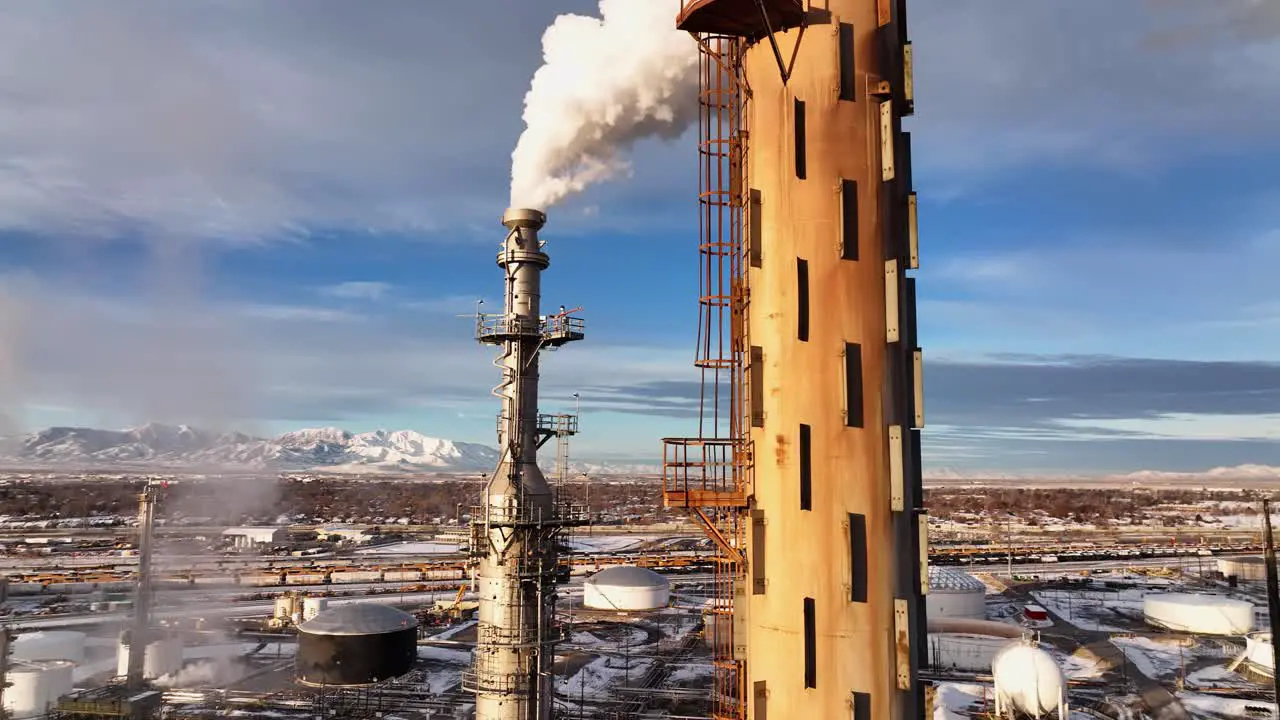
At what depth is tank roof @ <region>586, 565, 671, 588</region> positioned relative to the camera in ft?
212

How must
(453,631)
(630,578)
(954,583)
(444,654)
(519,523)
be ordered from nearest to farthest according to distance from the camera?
(519,523)
(444,654)
(453,631)
(954,583)
(630,578)

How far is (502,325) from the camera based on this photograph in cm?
2784

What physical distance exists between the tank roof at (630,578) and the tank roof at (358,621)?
70.2ft

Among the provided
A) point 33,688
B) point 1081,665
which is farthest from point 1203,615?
point 33,688

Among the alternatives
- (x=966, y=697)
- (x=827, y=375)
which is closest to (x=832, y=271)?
(x=827, y=375)

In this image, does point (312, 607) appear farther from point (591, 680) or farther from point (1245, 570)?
point (1245, 570)

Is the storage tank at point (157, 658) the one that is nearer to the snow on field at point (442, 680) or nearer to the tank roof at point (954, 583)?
the snow on field at point (442, 680)

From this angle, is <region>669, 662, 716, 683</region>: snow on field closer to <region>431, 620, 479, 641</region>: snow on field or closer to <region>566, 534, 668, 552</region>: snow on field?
<region>431, 620, 479, 641</region>: snow on field

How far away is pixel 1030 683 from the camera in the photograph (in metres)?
35.1

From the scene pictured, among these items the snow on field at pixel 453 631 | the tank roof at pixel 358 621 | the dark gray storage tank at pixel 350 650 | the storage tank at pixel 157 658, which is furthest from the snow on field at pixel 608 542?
the storage tank at pixel 157 658

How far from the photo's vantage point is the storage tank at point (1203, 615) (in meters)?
56.4

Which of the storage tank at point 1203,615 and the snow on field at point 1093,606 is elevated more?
the storage tank at point 1203,615

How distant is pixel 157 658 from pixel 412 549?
65051 millimetres

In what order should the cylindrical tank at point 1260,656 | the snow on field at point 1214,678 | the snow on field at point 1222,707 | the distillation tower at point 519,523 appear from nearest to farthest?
the distillation tower at point 519,523 → the snow on field at point 1222,707 → the snow on field at point 1214,678 → the cylindrical tank at point 1260,656
